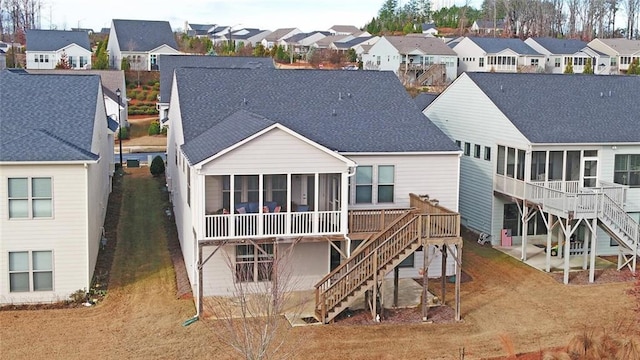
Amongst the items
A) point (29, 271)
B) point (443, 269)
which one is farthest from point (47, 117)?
point (443, 269)

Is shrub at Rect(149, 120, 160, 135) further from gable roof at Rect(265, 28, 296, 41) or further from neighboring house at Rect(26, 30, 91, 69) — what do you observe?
gable roof at Rect(265, 28, 296, 41)

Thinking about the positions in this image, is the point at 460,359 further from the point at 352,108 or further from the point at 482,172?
the point at 482,172

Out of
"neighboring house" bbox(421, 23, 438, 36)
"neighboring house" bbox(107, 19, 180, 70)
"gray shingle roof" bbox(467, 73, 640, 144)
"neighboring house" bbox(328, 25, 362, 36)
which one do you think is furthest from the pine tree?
"neighboring house" bbox(328, 25, 362, 36)

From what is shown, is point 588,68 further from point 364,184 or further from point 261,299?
point 261,299

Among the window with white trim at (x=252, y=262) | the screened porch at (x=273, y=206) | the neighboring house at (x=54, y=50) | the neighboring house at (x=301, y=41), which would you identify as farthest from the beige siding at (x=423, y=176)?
the neighboring house at (x=301, y=41)

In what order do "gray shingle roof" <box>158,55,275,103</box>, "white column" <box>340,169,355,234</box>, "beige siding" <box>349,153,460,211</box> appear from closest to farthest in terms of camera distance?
"white column" <box>340,169,355,234</box>, "beige siding" <box>349,153,460,211</box>, "gray shingle roof" <box>158,55,275,103</box>

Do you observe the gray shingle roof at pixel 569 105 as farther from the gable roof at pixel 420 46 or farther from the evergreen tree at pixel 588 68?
the gable roof at pixel 420 46
